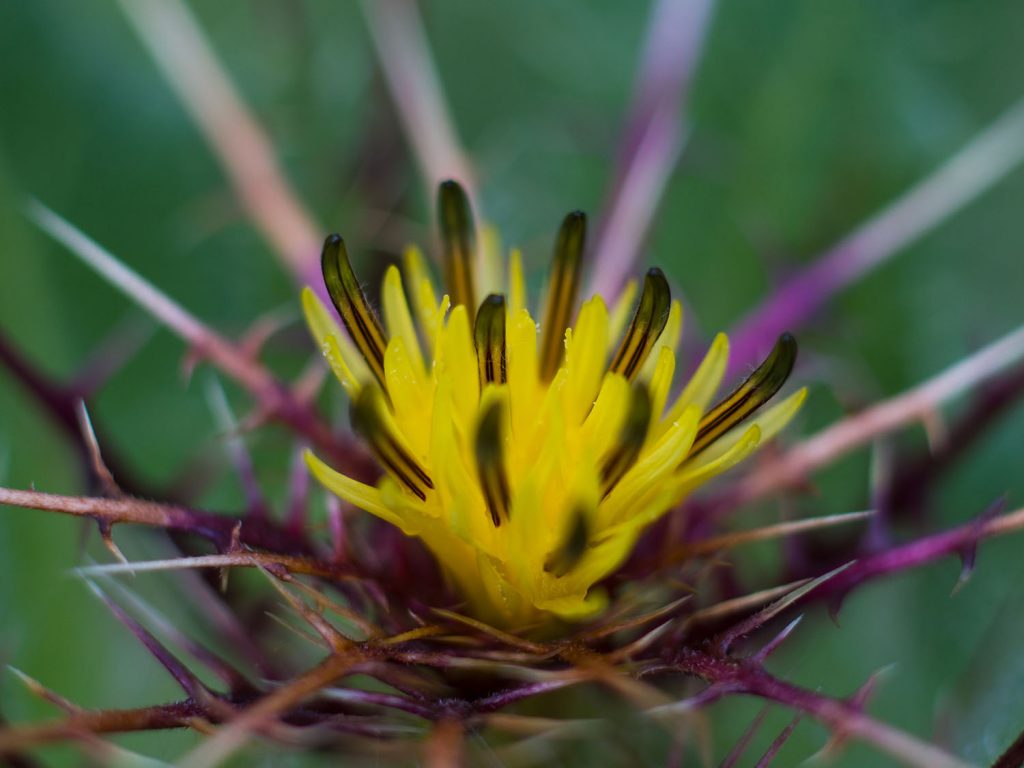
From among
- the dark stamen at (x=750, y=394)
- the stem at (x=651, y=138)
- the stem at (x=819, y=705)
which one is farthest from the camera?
the stem at (x=651, y=138)

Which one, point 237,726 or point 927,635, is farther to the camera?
point 927,635

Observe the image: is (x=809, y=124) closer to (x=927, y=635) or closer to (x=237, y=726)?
(x=927, y=635)

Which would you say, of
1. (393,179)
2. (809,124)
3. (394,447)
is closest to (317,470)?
(394,447)

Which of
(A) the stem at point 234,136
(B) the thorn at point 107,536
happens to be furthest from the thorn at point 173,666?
(A) the stem at point 234,136

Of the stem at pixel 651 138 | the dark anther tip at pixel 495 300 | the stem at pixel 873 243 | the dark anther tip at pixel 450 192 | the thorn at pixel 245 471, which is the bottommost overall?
the dark anther tip at pixel 495 300

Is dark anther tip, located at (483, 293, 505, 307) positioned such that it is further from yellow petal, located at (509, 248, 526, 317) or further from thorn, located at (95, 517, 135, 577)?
thorn, located at (95, 517, 135, 577)

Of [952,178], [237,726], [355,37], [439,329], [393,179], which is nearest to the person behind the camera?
[237,726]

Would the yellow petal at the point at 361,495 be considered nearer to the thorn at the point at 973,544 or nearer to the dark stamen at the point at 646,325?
the dark stamen at the point at 646,325
